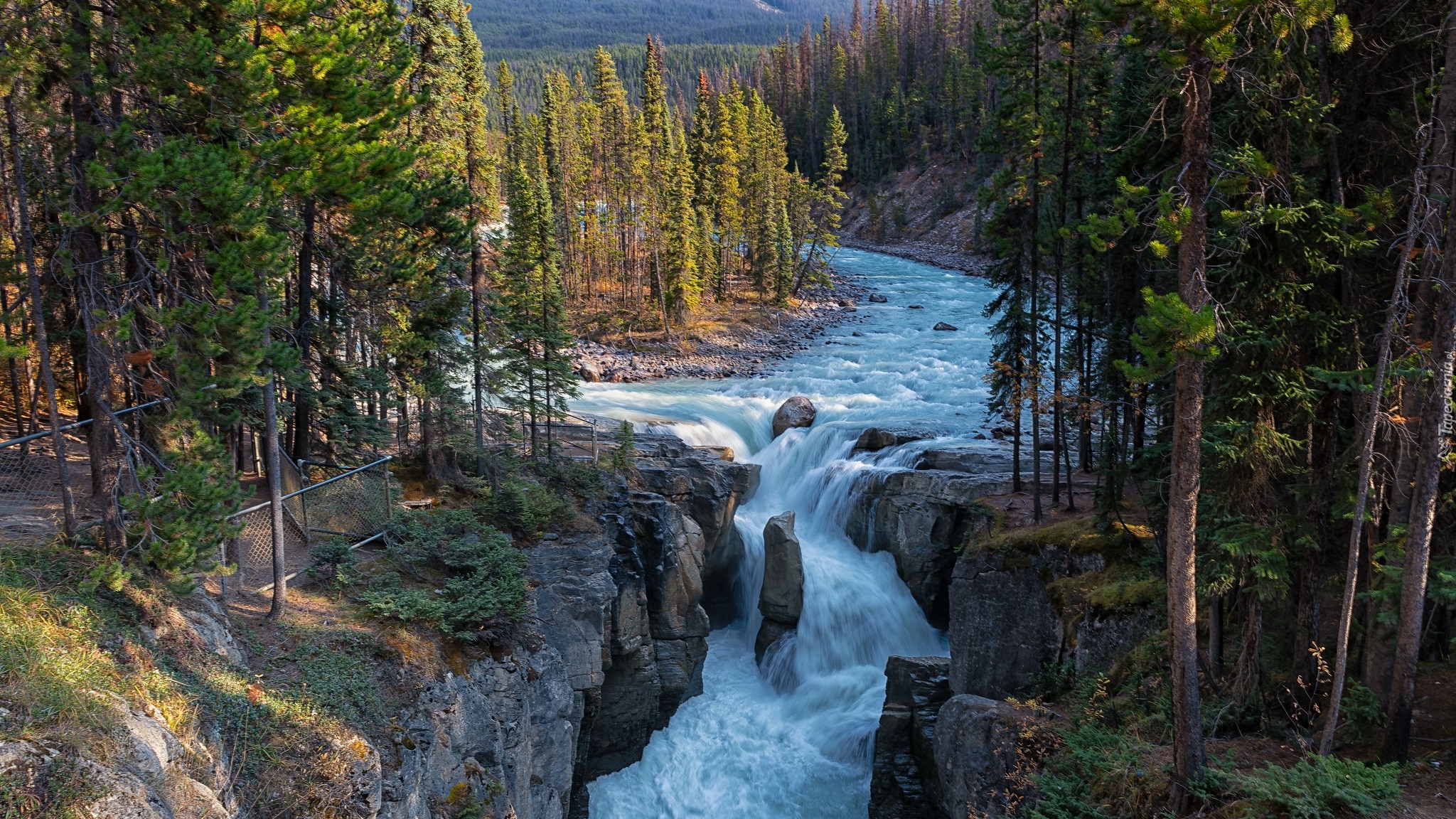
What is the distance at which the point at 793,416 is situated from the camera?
32.3m

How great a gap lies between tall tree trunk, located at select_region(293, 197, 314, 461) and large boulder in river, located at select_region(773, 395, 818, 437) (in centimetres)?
1876

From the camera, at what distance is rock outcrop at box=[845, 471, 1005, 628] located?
22375mm

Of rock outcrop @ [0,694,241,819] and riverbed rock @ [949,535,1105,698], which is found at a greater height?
rock outcrop @ [0,694,241,819]

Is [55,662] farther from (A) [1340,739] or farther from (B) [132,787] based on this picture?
(A) [1340,739]

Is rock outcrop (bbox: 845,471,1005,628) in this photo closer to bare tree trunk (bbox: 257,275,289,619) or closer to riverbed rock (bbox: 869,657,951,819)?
riverbed rock (bbox: 869,657,951,819)

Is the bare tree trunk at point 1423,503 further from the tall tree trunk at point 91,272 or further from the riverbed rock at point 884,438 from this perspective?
the riverbed rock at point 884,438

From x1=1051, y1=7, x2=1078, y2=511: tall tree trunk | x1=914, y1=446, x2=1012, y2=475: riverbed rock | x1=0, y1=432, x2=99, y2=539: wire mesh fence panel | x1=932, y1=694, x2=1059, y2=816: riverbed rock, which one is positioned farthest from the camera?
x1=914, y1=446, x2=1012, y2=475: riverbed rock

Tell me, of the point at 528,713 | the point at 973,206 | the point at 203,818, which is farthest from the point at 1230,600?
the point at 973,206

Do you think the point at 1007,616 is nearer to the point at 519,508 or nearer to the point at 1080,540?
the point at 1080,540

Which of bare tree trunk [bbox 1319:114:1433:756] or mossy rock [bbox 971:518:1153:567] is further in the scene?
mossy rock [bbox 971:518:1153:567]

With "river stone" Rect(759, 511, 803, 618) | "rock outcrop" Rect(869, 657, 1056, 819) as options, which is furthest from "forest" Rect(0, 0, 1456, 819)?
"river stone" Rect(759, 511, 803, 618)

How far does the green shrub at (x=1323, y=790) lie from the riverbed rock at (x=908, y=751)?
7.42 meters

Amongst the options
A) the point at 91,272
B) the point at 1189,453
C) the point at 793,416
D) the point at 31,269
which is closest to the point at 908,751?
the point at 1189,453

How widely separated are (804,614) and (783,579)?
1.20 metres
